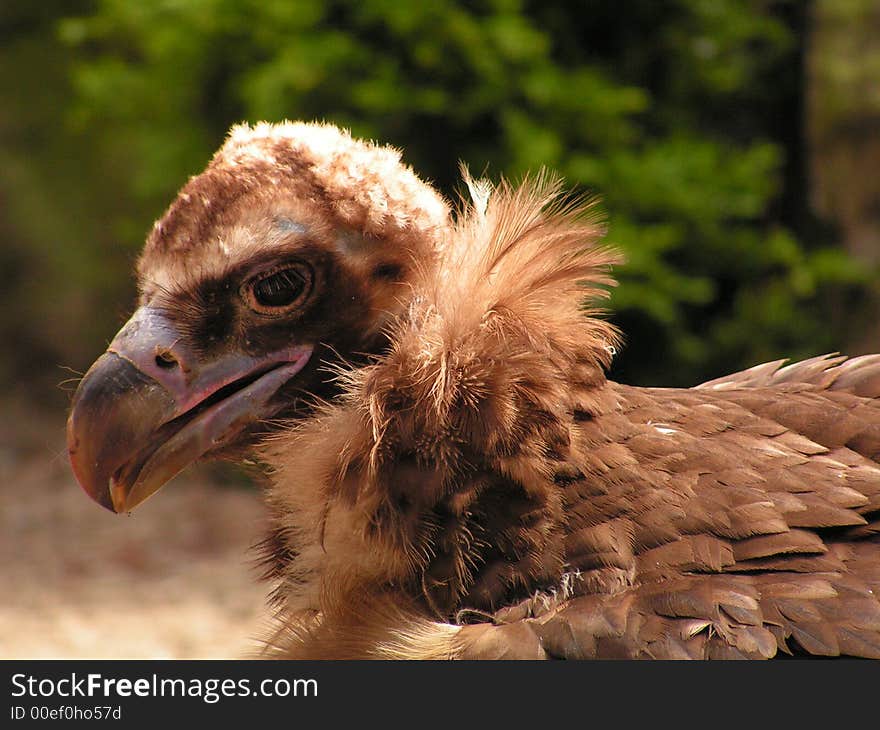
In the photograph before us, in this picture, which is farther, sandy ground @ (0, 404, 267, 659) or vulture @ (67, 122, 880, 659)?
sandy ground @ (0, 404, 267, 659)

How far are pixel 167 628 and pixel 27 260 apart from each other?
3330 mm

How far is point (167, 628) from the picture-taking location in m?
5.56

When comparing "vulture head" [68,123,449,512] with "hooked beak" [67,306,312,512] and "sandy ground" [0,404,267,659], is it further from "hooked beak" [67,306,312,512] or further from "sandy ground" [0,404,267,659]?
"sandy ground" [0,404,267,659]

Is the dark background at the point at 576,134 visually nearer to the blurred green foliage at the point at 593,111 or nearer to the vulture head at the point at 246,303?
the blurred green foliage at the point at 593,111

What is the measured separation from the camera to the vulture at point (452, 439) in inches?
82.9

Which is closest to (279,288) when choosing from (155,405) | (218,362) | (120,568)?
(218,362)

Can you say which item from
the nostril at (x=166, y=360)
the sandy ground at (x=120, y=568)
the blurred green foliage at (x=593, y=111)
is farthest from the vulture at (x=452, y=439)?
the blurred green foliage at (x=593, y=111)

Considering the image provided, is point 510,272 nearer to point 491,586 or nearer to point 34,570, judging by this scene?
point 491,586

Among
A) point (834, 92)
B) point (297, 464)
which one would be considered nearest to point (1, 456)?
point (834, 92)

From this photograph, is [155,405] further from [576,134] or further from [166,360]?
[576,134]

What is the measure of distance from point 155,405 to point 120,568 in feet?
14.3

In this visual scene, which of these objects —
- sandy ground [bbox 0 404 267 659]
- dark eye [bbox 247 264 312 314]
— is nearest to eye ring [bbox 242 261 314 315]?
dark eye [bbox 247 264 312 314]

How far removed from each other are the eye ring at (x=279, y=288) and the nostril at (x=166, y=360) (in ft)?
0.58

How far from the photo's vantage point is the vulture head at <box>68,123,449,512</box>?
226cm
